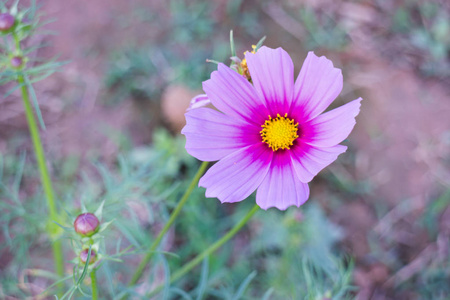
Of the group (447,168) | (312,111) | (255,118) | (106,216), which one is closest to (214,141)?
(255,118)

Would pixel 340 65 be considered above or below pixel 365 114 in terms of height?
above

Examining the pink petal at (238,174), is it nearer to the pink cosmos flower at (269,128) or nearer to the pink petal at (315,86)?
the pink cosmos flower at (269,128)

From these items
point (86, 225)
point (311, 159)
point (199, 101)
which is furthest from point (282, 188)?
point (86, 225)

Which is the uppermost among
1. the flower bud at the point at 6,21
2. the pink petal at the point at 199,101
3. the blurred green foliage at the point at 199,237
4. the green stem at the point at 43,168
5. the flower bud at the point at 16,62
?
the flower bud at the point at 6,21

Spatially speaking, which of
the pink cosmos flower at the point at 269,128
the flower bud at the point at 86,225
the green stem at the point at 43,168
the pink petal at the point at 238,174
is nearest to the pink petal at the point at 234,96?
the pink cosmos flower at the point at 269,128

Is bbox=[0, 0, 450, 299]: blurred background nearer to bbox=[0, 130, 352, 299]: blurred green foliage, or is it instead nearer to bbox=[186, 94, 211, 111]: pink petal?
bbox=[0, 130, 352, 299]: blurred green foliage

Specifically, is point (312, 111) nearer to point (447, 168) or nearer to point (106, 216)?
point (106, 216)

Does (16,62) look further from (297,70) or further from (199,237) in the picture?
(297,70)
